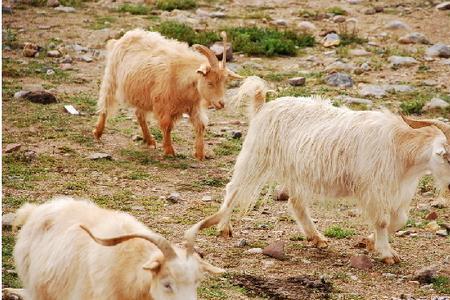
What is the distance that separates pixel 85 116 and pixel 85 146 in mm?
1317

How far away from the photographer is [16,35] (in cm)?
1673

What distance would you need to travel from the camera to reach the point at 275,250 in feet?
28.2

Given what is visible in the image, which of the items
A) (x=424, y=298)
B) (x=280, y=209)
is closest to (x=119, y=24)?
(x=280, y=209)

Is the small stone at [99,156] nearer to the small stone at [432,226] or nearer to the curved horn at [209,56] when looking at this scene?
the curved horn at [209,56]

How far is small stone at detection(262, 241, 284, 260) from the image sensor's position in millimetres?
8578

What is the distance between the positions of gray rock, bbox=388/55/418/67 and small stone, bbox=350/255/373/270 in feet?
24.0

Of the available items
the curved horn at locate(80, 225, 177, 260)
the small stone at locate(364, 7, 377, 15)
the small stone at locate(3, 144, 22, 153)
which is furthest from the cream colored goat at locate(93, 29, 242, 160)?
the small stone at locate(364, 7, 377, 15)

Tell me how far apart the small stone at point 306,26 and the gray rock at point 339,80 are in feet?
10.4

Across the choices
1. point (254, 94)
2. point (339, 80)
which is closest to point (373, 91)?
point (339, 80)

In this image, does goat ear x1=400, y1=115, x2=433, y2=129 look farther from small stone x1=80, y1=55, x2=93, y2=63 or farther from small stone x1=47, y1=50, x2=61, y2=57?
small stone x1=47, y1=50, x2=61, y2=57

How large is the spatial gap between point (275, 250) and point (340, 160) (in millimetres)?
971

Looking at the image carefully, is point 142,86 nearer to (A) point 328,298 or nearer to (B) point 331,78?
→ (B) point 331,78

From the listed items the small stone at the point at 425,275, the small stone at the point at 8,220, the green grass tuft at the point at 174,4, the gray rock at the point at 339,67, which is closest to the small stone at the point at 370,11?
the green grass tuft at the point at 174,4

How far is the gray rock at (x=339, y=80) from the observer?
561 inches
